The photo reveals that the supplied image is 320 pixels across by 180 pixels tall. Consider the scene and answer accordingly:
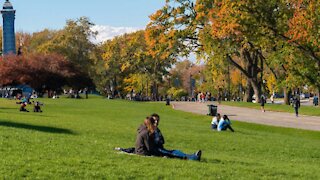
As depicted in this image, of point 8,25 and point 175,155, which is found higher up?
point 8,25

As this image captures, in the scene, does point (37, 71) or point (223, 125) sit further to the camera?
point (37, 71)

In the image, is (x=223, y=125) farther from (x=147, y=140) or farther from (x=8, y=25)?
(x=8, y=25)

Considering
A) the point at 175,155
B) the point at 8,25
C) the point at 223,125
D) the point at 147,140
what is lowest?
the point at 175,155

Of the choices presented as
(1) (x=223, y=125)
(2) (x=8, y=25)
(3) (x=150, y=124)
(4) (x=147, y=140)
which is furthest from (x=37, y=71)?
(4) (x=147, y=140)

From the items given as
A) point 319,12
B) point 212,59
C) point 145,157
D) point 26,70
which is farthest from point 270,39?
point 26,70

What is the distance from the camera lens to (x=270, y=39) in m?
45.1

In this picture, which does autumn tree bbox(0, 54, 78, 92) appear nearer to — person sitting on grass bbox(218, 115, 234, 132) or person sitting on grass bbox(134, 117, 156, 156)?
person sitting on grass bbox(218, 115, 234, 132)

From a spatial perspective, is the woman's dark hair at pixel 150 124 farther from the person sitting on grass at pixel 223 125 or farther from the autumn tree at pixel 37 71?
the autumn tree at pixel 37 71

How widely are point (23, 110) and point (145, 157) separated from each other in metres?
26.8

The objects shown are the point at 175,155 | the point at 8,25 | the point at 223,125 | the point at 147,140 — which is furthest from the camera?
the point at 8,25

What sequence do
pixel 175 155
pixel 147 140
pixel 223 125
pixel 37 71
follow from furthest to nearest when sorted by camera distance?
pixel 37 71, pixel 223 125, pixel 175 155, pixel 147 140

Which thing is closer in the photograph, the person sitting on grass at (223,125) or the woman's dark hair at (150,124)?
the woman's dark hair at (150,124)

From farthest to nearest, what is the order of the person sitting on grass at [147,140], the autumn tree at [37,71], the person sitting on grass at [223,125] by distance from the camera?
1. the autumn tree at [37,71]
2. the person sitting on grass at [223,125]
3. the person sitting on grass at [147,140]

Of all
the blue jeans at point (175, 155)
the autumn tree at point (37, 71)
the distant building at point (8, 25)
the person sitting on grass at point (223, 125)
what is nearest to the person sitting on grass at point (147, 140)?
the blue jeans at point (175, 155)
